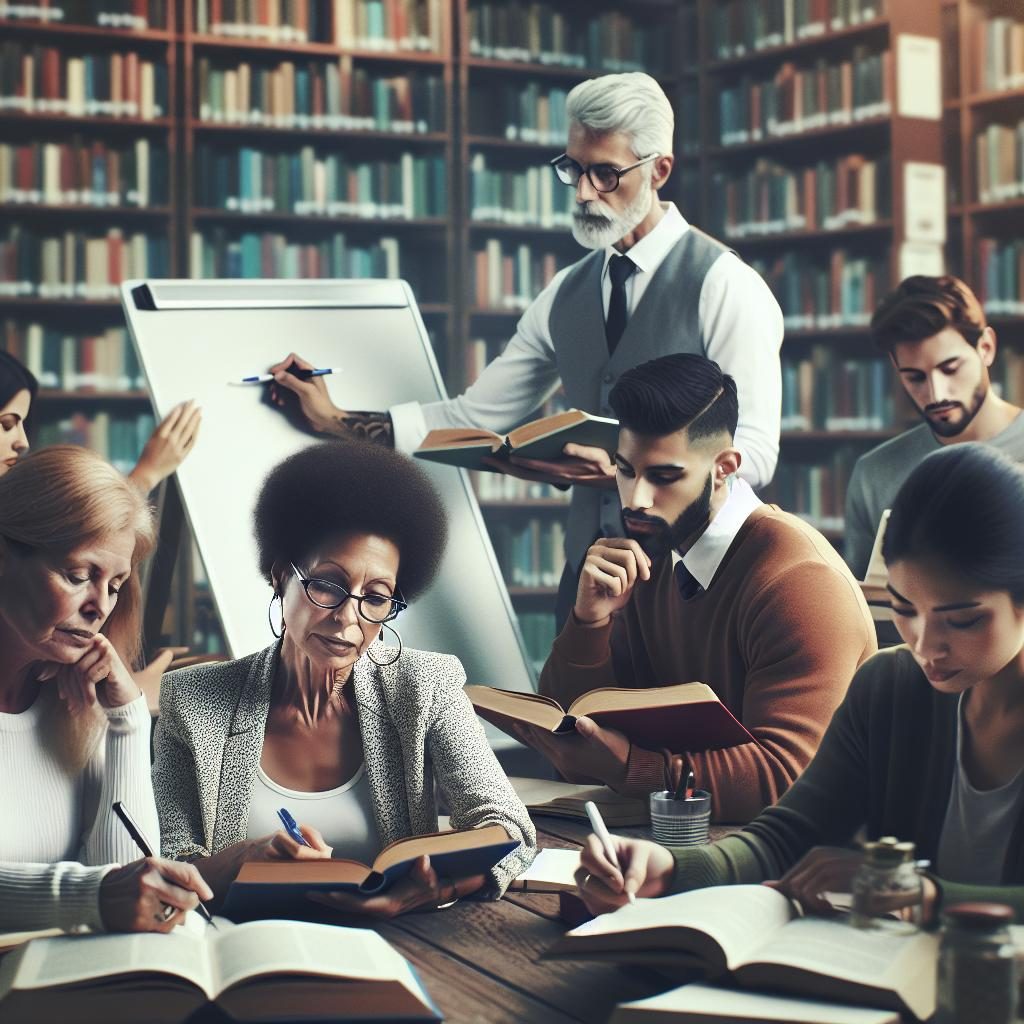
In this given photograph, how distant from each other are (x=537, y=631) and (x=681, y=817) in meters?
3.62

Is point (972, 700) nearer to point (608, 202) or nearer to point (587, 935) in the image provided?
point (587, 935)

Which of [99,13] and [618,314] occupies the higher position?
[99,13]

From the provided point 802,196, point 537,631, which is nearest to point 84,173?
point 537,631

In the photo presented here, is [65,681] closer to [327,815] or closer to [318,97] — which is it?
[327,815]

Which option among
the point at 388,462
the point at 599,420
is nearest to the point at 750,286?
the point at 599,420

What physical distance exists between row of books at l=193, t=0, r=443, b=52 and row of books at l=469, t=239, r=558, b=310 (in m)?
0.77

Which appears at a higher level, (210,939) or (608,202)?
(608,202)

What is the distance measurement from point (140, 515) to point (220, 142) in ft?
12.4

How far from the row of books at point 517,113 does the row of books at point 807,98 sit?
2.03 ft

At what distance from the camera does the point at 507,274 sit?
17.0 feet

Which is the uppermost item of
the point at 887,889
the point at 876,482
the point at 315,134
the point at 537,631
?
the point at 315,134

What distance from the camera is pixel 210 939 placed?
118cm

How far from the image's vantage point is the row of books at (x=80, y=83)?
15.4 ft

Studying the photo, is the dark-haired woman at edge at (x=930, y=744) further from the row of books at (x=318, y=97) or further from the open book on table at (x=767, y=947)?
the row of books at (x=318, y=97)
